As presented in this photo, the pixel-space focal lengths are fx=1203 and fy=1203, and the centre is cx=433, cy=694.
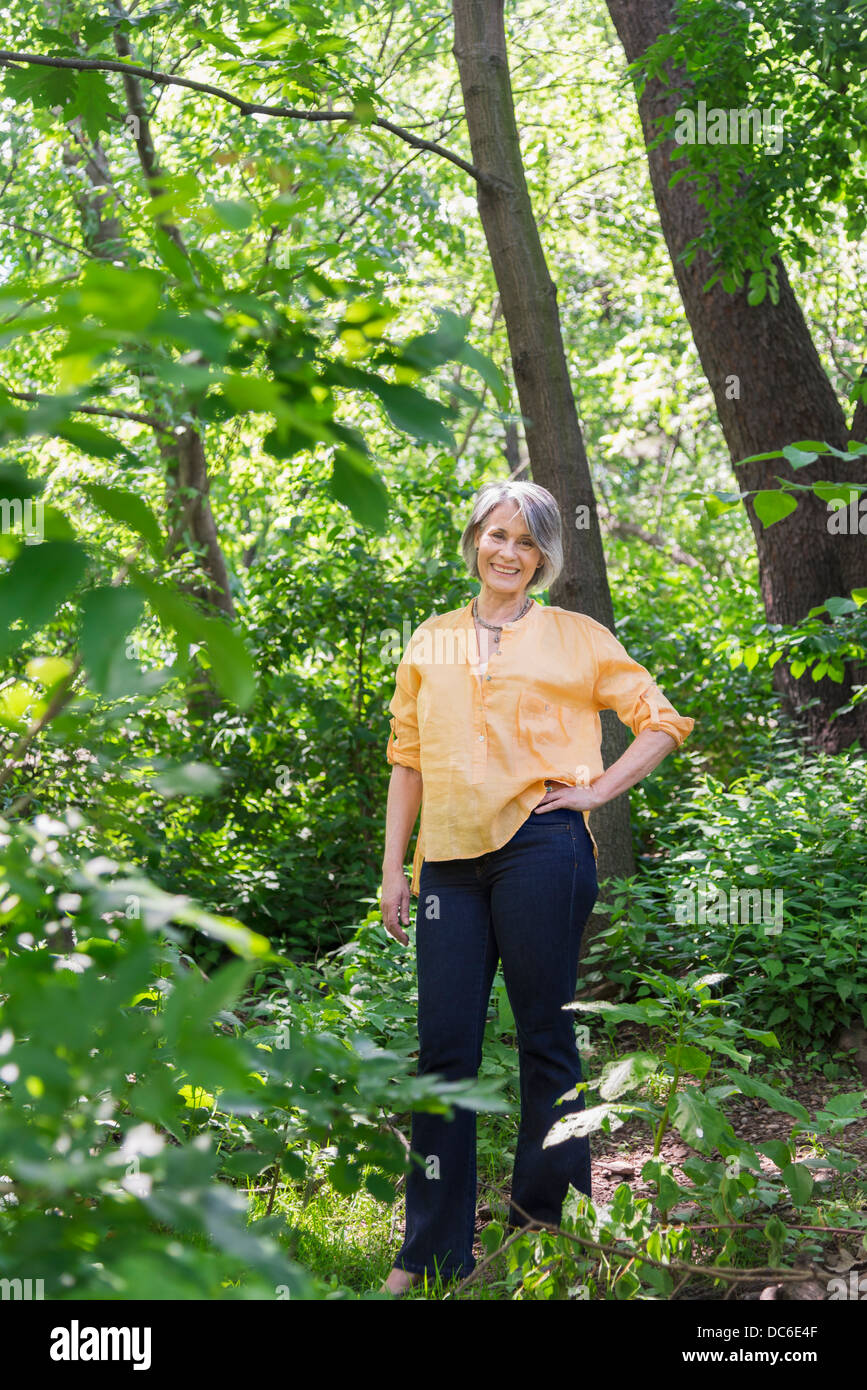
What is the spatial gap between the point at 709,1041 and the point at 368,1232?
1.13 meters

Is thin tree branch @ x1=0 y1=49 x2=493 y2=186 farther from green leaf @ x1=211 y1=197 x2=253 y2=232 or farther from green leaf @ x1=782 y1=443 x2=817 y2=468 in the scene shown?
green leaf @ x1=211 y1=197 x2=253 y2=232

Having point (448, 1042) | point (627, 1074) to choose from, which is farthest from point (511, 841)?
point (627, 1074)

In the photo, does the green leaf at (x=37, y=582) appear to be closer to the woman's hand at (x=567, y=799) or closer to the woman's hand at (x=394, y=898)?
the woman's hand at (x=567, y=799)

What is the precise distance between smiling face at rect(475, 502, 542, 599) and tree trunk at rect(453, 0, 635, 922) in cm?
203

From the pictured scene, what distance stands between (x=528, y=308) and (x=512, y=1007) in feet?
10.9

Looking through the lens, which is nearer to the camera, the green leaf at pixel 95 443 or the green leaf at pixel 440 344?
the green leaf at pixel 95 443

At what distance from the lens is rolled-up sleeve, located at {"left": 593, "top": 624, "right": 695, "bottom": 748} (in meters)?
3.13

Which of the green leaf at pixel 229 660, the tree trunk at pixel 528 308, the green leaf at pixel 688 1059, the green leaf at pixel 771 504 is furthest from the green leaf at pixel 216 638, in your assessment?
the tree trunk at pixel 528 308

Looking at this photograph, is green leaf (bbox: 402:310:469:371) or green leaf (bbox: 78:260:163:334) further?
green leaf (bbox: 402:310:469:371)

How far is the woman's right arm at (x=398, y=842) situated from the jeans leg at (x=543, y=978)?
1.25 feet

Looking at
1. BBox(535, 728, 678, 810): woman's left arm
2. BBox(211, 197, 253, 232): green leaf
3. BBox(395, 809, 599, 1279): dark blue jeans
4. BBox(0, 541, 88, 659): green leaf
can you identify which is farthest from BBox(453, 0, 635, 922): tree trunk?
BBox(0, 541, 88, 659): green leaf

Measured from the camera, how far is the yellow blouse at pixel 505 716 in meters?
2.99

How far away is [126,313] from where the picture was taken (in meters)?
0.94

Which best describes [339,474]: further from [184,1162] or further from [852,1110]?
[852,1110]
